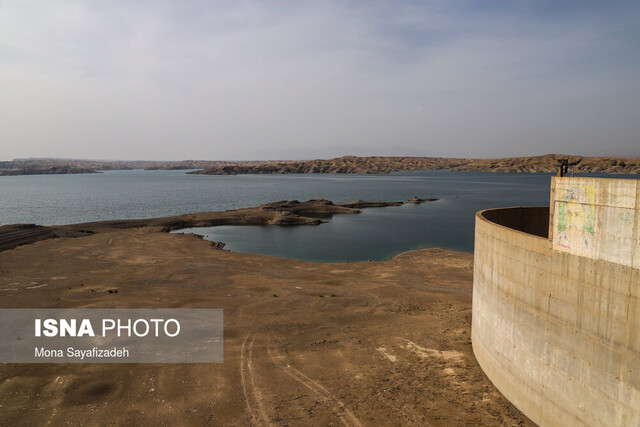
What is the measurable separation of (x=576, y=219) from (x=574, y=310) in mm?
2026

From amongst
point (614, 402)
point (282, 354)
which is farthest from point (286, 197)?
point (614, 402)

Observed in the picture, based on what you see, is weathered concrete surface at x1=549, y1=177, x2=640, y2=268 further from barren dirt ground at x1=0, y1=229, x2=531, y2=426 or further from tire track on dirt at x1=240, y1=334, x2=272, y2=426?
tire track on dirt at x1=240, y1=334, x2=272, y2=426

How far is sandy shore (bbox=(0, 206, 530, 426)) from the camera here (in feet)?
35.4

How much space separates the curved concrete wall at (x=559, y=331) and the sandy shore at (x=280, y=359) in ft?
3.55

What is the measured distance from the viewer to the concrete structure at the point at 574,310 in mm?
7633

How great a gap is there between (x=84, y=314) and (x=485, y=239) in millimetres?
16770

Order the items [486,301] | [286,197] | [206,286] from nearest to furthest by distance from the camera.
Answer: [486,301], [206,286], [286,197]

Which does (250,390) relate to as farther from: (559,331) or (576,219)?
(576,219)

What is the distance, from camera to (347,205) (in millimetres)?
74625

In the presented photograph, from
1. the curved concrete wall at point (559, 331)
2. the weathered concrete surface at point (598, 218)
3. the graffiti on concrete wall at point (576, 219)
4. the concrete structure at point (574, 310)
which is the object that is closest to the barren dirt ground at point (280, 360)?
the curved concrete wall at point (559, 331)

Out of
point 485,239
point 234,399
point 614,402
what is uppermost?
point 485,239

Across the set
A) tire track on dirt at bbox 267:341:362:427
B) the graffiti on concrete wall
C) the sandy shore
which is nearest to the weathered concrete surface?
the graffiti on concrete wall

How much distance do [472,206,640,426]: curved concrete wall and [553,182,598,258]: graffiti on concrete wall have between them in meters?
0.20

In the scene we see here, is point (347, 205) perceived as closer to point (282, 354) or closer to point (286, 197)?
point (286, 197)
